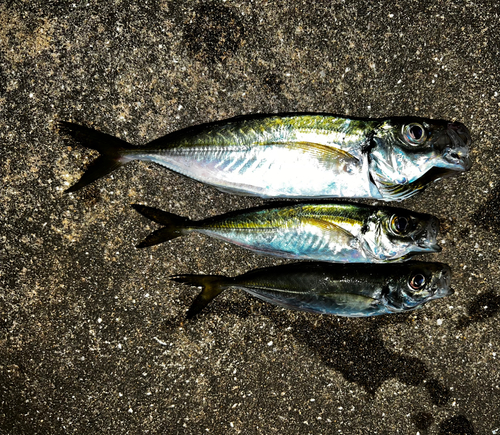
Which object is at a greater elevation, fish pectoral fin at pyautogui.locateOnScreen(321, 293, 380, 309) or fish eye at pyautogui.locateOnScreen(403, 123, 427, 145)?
fish eye at pyautogui.locateOnScreen(403, 123, 427, 145)

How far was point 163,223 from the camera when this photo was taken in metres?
2.53

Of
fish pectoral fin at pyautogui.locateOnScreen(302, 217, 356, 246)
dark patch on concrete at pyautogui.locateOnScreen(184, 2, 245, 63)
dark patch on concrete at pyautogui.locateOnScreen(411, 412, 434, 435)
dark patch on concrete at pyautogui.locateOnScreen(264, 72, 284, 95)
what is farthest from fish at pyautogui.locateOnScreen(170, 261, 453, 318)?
dark patch on concrete at pyautogui.locateOnScreen(184, 2, 245, 63)

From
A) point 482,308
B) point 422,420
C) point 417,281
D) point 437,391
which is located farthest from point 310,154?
point 422,420

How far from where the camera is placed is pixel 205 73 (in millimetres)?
2584

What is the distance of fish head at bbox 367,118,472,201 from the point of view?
2.24m

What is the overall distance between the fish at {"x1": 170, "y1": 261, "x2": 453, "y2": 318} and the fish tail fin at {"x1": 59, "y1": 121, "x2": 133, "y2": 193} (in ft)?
4.03

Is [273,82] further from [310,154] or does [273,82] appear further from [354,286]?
[354,286]

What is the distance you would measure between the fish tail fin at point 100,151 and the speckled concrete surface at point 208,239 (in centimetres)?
18

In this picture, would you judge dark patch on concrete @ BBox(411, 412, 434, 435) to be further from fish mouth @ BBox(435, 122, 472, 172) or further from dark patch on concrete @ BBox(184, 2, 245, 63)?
dark patch on concrete @ BBox(184, 2, 245, 63)

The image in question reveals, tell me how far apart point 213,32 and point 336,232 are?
1718 mm

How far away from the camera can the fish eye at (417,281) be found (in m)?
2.36

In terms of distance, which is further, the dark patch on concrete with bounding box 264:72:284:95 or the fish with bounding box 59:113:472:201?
the dark patch on concrete with bounding box 264:72:284:95

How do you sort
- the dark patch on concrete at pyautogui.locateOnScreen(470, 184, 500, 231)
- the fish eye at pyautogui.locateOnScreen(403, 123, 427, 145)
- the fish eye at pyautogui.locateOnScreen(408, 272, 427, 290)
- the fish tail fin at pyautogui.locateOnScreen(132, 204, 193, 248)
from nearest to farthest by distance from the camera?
the fish eye at pyautogui.locateOnScreen(403, 123, 427, 145) → the fish eye at pyautogui.locateOnScreen(408, 272, 427, 290) → the fish tail fin at pyautogui.locateOnScreen(132, 204, 193, 248) → the dark patch on concrete at pyautogui.locateOnScreen(470, 184, 500, 231)

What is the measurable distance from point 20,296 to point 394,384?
3020mm
